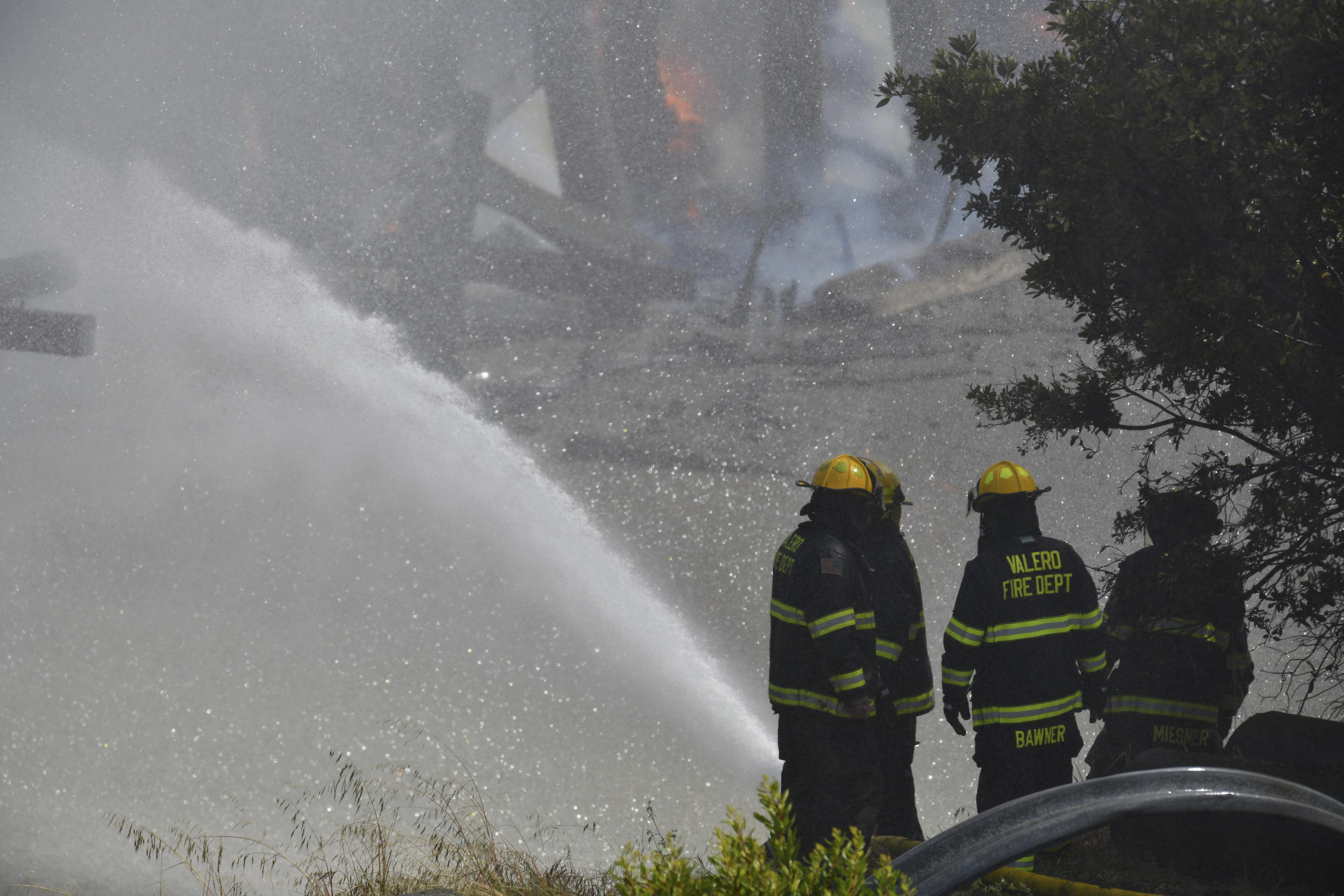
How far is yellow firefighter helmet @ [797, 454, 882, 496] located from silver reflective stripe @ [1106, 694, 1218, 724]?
124cm

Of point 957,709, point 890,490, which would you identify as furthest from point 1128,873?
point 890,490

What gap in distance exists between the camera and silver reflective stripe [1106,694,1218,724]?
3.66 metres

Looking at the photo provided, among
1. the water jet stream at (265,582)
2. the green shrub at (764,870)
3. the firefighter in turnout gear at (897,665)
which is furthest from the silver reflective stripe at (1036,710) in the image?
the water jet stream at (265,582)

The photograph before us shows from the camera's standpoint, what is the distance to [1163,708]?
12.2 feet

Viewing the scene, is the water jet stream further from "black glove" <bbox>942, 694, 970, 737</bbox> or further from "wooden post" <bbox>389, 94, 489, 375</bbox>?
"black glove" <bbox>942, 694, 970, 737</bbox>

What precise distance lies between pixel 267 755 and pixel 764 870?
5876 mm

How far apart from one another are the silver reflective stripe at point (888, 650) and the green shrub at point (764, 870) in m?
2.36

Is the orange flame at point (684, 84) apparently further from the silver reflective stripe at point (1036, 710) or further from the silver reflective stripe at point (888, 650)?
the silver reflective stripe at point (1036, 710)

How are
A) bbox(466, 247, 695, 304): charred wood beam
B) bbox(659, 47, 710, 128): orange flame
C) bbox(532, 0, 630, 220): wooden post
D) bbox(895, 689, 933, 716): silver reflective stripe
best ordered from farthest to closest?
bbox(659, 47, 710, 128): orange flame
bbox(532, 0, 630, 220): wooden post
bbox(466, 247, 695, 304): charred wood beam
bbox(895, 689, 933, 716): silver reflective stripe

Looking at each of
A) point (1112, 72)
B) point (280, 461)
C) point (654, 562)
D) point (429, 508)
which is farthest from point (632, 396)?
point (1112, 72)

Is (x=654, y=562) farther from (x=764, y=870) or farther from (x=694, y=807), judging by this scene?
(x=764, y=870)

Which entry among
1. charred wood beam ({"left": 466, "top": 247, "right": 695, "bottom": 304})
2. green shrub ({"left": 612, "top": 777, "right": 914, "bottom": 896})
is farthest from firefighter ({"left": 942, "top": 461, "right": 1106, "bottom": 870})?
charred wood beam ({"left": 466, "top": 247, "right": 695, "bottom": 304})

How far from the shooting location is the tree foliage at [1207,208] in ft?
8.46

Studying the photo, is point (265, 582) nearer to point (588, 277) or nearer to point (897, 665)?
point (588, 277)
